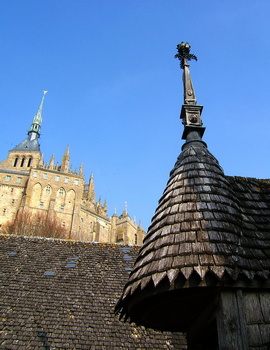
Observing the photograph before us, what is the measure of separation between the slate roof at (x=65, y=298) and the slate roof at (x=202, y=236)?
377 cm

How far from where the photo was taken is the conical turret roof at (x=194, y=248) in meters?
3.84

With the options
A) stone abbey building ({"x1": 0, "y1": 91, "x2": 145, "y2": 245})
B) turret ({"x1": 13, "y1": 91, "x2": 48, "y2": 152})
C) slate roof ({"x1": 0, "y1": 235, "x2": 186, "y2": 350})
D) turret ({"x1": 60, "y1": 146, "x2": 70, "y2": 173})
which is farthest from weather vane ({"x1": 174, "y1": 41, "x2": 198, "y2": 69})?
turret ({"x1": 13, "y1": 91, "x2": 48, "y2": 152})

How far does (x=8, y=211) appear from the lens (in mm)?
77375

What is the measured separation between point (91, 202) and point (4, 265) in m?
83.9

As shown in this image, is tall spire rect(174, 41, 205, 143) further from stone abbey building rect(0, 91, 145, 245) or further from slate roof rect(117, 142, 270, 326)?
stone abbey building rect(0, 91, 145, 245)

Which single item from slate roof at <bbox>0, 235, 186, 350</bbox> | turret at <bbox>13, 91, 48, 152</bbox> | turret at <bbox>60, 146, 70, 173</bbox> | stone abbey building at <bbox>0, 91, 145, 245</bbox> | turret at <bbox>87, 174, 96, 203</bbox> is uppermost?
turret at <bbox>13, 91, 48, 152</bbox>

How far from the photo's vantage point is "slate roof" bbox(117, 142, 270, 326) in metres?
3.82

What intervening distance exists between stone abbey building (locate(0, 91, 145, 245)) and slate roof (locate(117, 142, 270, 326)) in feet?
229

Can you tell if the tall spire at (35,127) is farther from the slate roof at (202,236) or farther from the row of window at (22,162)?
the slate roof at (202,236)

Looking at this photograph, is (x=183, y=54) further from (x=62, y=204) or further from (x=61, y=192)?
(x=61, y=192)

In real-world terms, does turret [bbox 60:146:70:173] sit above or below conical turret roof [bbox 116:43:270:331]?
above

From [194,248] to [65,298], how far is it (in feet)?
20.4

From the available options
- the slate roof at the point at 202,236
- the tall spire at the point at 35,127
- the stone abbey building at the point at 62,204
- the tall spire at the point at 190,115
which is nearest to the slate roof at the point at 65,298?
the slate roof at the point at 202,236

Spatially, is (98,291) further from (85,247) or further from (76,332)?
(85,247)
